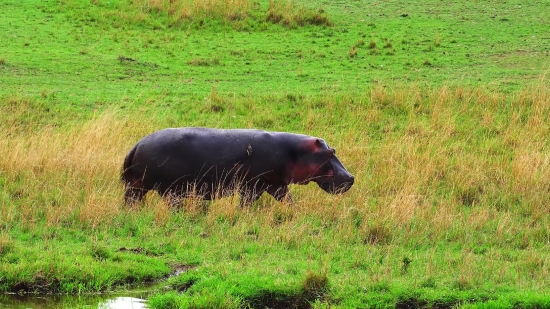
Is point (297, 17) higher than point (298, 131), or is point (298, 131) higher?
point (297, 17)

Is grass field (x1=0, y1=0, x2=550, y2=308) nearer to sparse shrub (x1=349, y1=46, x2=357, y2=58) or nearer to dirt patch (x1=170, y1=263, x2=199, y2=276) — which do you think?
dirt patch (x1=170, y1=263, x2=199, y2=276)

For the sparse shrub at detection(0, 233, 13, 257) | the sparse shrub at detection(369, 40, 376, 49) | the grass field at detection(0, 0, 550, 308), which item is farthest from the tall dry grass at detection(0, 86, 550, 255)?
the sparse shrub at detection(369, 40, 376, 49)

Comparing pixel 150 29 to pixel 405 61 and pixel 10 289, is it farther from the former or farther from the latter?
pixel 10 289

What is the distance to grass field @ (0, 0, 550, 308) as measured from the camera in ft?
23.2

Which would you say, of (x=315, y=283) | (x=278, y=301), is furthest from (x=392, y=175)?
(x=278, y=301)

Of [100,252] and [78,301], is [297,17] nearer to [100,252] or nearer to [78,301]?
[100,252]

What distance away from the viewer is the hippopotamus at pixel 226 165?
9164mm

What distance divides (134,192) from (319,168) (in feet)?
6.59

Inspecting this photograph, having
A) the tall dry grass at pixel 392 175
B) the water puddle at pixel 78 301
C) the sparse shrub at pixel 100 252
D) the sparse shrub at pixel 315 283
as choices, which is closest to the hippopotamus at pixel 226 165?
the tall dry grass at pixel 392 175

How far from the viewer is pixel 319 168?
951 centimetres

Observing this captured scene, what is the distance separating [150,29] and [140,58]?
237 cm

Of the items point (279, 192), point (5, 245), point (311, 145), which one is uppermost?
point (311, 145)

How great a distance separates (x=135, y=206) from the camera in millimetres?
8992

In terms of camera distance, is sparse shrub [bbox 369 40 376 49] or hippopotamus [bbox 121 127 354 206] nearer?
hippopotamus [bbox 121 127 354 206]
